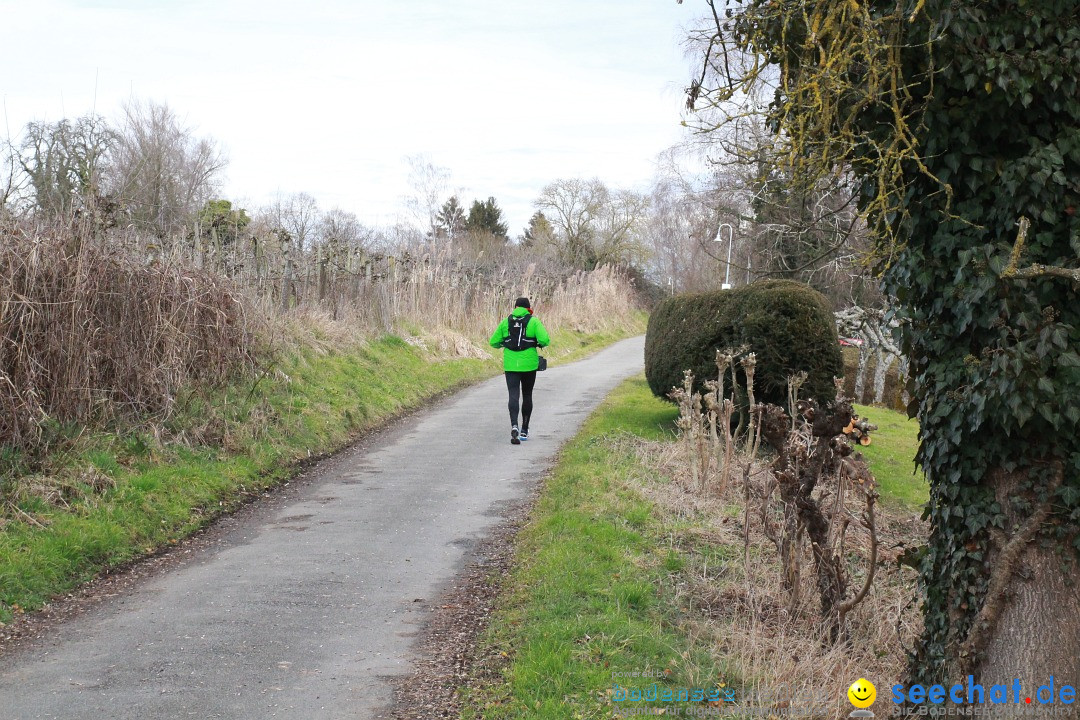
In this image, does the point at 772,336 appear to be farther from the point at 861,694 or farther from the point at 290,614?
the point at 861,694

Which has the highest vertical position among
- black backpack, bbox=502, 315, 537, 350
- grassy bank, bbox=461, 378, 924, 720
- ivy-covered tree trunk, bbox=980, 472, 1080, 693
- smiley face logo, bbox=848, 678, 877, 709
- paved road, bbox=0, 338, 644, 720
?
black backpack, bbox=502, 315, 537, 350

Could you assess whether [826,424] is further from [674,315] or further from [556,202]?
[556,202]

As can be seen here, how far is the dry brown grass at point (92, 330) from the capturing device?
7500mm

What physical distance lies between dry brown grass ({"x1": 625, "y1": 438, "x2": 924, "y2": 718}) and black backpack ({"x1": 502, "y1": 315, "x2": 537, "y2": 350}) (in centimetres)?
443

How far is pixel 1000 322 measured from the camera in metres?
3.60

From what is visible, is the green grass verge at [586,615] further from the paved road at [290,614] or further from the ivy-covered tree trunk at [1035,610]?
the ivy-covered tree trunk at [1035,610]

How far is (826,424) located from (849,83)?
1997 millimetres

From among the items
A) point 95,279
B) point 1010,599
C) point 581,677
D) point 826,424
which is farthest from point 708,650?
point 95,279

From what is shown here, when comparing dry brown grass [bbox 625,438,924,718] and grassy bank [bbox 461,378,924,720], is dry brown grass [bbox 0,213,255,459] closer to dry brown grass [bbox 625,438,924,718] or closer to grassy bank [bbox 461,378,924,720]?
grassy bank [bbox 461,378,924,720]

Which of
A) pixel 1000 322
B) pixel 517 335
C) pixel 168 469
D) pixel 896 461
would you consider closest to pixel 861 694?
pixel 1000 322

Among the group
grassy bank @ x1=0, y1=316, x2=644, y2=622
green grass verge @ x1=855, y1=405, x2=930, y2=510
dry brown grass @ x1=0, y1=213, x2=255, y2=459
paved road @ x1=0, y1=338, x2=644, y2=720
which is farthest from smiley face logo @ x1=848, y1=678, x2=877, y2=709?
dry brown grass @ x1=0, y1=213, x2=255, y2=459

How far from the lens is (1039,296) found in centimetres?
358

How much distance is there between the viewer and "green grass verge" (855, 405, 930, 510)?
11.2m

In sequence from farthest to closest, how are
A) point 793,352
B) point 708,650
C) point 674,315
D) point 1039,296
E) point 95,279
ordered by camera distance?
point 674,315
point 793,352
point 95,279
point 708,650
point 1039,296
